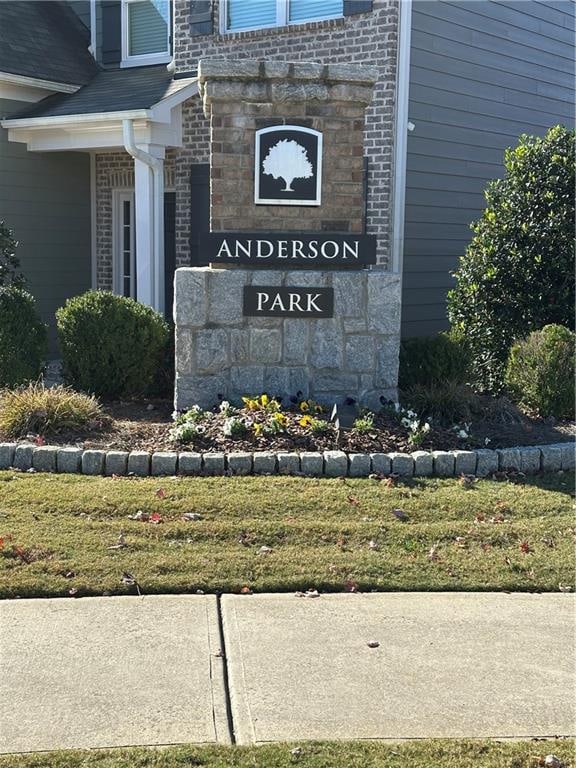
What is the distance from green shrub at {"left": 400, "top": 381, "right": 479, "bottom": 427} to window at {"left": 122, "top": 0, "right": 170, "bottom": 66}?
7.26m

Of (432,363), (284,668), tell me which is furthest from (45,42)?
(284,668)

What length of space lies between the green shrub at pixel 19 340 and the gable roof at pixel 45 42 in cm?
466

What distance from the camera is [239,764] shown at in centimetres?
321

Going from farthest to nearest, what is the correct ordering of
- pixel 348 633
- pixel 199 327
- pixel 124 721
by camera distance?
pixel 199 327 → pixel 348 633 → pixel 124 721

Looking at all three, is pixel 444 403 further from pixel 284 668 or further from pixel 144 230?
pixel 144 230

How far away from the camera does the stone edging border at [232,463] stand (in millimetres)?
6473

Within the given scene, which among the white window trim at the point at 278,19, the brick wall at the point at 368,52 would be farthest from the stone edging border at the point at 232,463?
the white window trim at the point at 278,19

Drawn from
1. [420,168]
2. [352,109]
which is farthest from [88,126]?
[352,109]

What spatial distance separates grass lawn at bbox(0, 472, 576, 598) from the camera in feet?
16.2

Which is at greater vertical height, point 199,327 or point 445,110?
point 445,110

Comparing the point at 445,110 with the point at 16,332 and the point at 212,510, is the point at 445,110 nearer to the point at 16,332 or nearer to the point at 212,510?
the point at 16,332

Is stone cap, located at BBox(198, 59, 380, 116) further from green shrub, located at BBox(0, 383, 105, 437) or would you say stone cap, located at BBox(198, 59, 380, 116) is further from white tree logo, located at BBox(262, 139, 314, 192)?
green shrub, located at BBox(0, 383, 105, 437)

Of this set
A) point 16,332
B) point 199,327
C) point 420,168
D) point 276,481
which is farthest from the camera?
point 420,168

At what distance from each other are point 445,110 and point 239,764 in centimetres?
971
